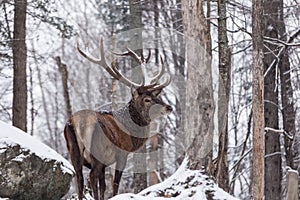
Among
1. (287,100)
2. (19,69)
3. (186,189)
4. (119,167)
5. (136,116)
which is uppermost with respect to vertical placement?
(19,69)

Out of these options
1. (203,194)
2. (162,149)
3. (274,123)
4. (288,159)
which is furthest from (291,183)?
(162,149)

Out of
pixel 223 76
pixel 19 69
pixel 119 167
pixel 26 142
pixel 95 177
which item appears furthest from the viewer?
pixel 19 69

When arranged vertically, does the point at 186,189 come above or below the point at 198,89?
below

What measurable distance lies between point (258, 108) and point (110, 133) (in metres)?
2.12

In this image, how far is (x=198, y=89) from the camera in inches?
287

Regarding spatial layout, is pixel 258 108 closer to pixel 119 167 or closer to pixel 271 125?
pixel 119 167

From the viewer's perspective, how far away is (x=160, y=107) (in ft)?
27.0

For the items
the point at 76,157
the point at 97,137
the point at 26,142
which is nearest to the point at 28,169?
the point at 26,142

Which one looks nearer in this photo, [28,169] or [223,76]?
[28,169]

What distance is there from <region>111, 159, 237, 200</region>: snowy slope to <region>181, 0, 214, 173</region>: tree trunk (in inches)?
6.5

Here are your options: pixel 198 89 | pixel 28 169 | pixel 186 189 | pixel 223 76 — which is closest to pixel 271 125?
pixel 223 76

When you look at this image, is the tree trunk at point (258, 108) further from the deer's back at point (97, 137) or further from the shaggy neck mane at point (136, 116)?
the deer's back at point (97, 137)

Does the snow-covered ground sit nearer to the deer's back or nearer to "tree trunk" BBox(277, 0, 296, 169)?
the deer's back

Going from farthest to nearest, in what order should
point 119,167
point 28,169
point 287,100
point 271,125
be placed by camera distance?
point 287,100 < point 271,125 < point 119,167 < point 28,169
